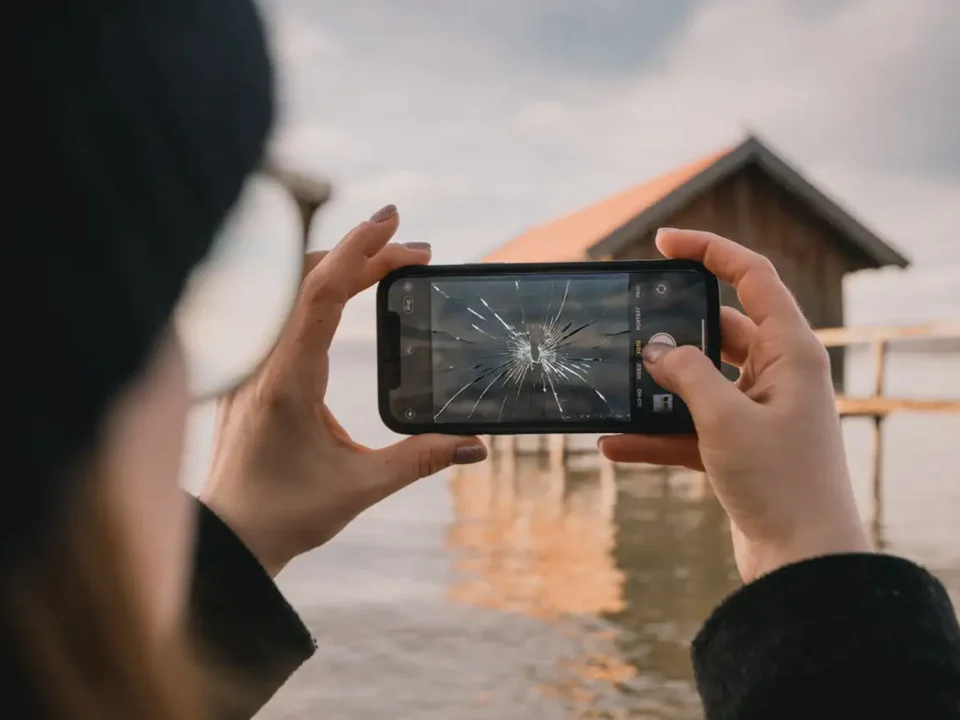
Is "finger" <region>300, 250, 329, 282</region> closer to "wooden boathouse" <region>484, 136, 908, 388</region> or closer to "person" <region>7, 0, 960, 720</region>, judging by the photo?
"person" <region>7, 0, 960, 720</region>

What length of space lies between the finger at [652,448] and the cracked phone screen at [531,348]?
64 millimetres

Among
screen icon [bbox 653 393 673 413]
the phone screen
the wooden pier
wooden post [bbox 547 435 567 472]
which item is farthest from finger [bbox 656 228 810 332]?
wooden post [bbox 547 435 567 472]

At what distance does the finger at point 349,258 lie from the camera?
1226 mm

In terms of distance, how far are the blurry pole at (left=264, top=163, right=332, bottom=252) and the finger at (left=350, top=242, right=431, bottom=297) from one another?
0.65m

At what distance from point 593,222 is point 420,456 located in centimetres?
865

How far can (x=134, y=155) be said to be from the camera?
Result: 0.37 meters

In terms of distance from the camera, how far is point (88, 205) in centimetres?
36

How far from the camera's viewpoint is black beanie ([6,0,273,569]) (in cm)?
36

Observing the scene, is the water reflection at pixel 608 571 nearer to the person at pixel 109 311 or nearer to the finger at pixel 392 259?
the finger at pixel 392 259

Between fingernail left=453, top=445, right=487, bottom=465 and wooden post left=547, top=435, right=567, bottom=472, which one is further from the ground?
fingernail left=453, top=445, right=487, bottom=465

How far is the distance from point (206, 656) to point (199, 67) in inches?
27.7

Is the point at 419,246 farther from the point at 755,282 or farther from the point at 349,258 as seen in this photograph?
the point at 755,282

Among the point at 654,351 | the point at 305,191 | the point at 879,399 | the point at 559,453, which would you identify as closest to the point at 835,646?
the point at 305,191

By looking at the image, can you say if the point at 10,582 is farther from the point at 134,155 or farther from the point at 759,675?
the point at 759,675
